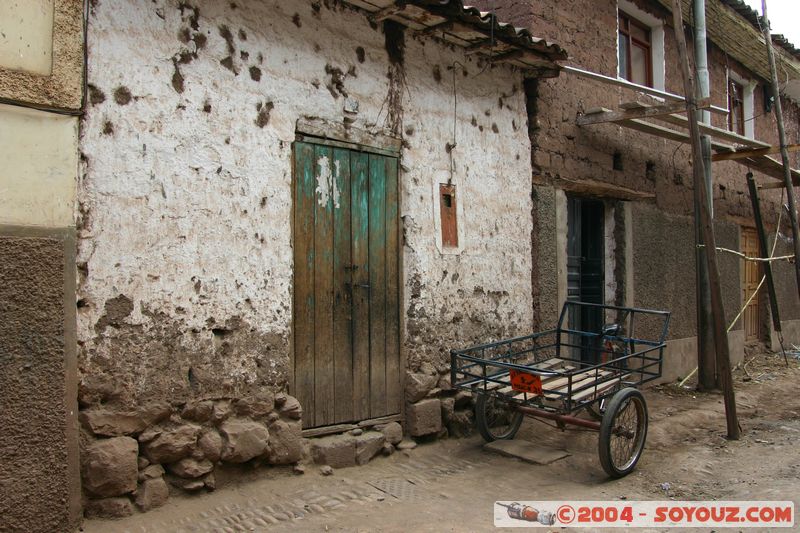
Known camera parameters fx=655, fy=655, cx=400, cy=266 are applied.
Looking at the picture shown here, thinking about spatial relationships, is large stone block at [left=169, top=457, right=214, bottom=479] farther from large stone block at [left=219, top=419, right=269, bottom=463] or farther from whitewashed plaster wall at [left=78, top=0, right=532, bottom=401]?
whitewashed plaster wall at [left=78, top=0, right=532, bottom=401]

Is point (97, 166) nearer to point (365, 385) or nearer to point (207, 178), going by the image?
point (207, 178)

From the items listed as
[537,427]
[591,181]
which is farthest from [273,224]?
[591,181]

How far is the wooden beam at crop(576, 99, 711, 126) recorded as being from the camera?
6.22 m

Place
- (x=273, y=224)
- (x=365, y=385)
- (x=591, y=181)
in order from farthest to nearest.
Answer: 1. (x=591, y=181)
2. (x=365, y=385)
3. (x=273, y=224)

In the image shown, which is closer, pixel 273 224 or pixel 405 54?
pixel 273 224

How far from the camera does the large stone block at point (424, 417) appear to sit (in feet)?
17.0

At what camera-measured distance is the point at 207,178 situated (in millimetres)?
4109

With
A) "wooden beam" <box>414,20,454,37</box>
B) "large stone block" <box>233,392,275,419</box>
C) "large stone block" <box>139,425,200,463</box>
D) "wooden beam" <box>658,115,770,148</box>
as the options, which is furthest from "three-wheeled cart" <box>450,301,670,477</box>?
"wooden beam" <box>658,115,770,148</box>

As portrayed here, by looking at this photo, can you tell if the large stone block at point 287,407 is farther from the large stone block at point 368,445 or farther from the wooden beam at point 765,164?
the wooden beam at point 765,164

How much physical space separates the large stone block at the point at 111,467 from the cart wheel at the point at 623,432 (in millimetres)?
2943

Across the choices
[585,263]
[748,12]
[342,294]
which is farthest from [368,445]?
[748,12]

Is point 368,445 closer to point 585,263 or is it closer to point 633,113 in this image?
point 585,263

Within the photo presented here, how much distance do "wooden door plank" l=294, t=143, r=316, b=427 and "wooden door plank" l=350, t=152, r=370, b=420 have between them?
0.39 m

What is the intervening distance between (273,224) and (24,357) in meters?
1.72
